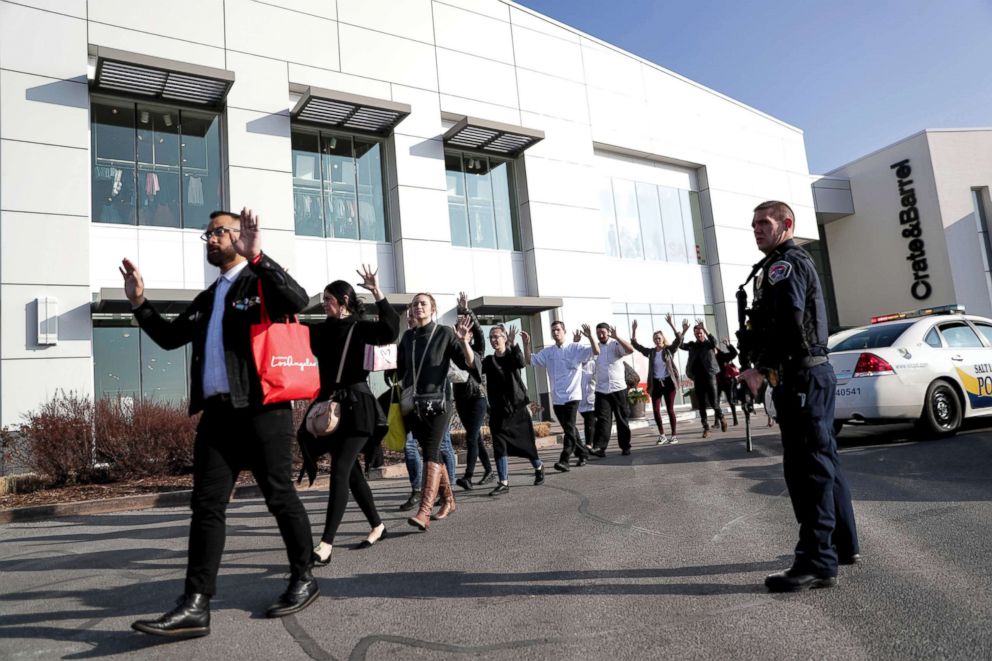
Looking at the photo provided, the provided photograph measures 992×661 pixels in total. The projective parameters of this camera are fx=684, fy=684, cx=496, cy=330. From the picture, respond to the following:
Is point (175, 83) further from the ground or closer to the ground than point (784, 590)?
further from the ground

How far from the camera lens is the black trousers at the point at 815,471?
11.1 feet

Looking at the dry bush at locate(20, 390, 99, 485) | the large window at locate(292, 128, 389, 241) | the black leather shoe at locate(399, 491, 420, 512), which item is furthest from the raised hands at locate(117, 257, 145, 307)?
the large window at locate(292, 128, 389, 241)

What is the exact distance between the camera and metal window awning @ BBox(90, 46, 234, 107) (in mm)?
13070

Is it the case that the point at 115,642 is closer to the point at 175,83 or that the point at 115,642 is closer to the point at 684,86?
the point at 175,83

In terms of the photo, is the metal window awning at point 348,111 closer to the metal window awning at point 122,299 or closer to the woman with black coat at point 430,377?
the metal window awning at point 122,299

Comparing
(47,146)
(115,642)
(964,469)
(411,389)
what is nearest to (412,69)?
(47,146)

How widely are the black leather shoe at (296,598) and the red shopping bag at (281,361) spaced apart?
3.17 feet

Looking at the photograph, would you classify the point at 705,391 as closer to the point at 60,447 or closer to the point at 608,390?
the point at 608,390

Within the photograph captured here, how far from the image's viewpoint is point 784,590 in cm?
335

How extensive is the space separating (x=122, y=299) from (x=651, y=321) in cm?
1491

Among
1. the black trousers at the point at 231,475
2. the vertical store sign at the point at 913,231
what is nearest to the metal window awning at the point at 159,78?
the black trousers at the point at 231,475

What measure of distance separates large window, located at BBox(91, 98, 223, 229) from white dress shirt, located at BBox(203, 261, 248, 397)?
39.1ft

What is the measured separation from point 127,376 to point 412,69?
9991 mm

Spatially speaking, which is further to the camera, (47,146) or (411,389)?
(47,146)
